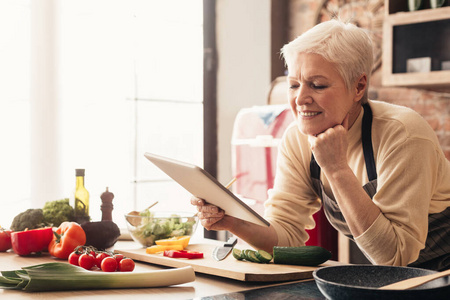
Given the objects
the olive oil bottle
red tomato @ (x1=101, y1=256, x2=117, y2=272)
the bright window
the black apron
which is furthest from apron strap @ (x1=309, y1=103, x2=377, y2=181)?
the bright window

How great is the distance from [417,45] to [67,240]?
92.8 inches

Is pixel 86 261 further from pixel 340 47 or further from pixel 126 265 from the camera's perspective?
pixel 340 47

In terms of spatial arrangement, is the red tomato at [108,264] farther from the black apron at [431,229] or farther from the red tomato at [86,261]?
the black apron at [431,229]

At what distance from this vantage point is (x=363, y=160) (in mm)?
1883

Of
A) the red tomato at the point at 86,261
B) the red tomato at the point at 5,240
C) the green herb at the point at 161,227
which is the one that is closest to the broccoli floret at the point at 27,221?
the red tomato at the point at 5,240

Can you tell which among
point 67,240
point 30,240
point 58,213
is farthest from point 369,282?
point 58,213

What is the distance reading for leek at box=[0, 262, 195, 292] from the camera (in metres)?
1.39

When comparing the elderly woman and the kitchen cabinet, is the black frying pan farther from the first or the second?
the kitchen cabinet

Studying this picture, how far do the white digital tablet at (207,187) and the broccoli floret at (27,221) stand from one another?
611 mm

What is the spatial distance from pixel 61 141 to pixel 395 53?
91.0 inches

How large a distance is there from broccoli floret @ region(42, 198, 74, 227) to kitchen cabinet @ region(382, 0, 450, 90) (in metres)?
2.06

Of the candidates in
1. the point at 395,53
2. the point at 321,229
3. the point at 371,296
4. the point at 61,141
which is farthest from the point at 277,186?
the point at 61,141

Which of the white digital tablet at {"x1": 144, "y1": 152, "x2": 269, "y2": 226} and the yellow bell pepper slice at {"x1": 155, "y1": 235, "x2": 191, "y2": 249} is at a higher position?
the white digital tablet at {"x1": 144, "y1": 152, "x2": 269, "y2": 226}

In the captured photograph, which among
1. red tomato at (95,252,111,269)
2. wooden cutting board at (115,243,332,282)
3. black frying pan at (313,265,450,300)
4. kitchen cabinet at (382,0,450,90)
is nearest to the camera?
black frying pan at (313,265,450,300)
